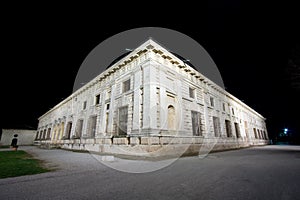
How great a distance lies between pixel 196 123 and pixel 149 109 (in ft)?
19.0

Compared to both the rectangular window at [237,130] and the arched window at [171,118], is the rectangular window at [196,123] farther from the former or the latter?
the rectangular window at [237,130]

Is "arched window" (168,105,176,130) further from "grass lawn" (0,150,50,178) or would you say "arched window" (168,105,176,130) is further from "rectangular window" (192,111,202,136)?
"grass lawn" (0,150,50,178)

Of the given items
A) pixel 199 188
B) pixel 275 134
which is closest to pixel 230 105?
pixel 199 188

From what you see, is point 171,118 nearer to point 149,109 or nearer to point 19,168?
point 149,109

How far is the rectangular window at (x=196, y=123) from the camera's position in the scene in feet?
38.6

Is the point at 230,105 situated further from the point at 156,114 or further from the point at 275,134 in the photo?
the point at 275,134

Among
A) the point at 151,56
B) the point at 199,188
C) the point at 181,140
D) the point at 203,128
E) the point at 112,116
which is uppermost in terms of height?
the point at 151,56

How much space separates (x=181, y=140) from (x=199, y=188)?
7105 millimetres

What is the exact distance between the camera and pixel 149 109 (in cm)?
864

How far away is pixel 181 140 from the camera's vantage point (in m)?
9.80

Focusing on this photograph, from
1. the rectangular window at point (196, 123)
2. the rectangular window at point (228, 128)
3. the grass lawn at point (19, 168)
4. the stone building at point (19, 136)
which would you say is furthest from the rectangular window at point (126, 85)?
the stone building at point (19, 136)

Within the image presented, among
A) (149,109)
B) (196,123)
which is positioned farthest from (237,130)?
(149,109)

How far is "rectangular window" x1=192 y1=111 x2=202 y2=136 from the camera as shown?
38.6 ft

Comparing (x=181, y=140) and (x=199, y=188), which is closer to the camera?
(x=199, y=188)
